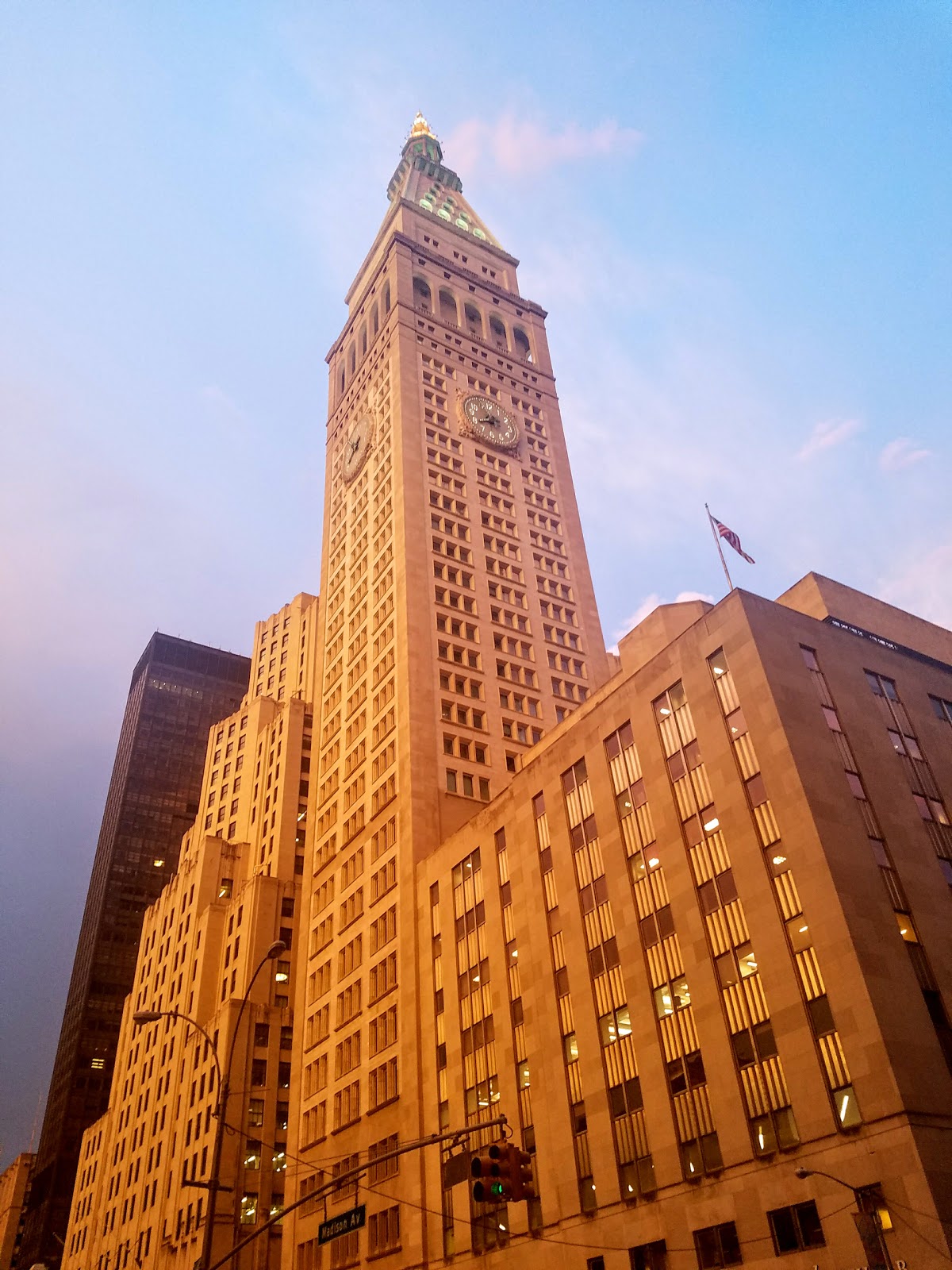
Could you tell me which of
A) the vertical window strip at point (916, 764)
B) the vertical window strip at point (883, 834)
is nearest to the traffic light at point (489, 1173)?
the vertical window strip at point (883, 834)

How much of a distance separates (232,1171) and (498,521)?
195 feet

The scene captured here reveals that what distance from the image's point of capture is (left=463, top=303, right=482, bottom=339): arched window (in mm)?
116125

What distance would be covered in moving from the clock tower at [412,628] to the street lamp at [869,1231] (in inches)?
1126

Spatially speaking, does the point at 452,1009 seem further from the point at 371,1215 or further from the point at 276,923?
the point at 276,923

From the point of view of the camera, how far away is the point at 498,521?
313 feet

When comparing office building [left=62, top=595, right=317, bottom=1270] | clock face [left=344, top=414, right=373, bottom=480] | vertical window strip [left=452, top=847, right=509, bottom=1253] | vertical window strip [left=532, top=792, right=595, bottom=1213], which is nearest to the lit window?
vertical window strip [left=532, top=792, right=595, bottom=1213]

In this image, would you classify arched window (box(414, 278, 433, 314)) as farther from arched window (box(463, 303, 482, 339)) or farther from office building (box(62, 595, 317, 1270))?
office building (box(62, 595, 317, 1270))

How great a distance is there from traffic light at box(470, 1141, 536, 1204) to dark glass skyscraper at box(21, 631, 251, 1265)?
145 meters

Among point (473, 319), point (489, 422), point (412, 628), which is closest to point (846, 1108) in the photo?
point (412, 628)

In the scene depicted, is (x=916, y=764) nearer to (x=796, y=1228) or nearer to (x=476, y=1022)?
(x=796, y=1228)

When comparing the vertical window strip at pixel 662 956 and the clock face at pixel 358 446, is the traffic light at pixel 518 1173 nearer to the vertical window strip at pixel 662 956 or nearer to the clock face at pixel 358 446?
the vertical window strip at pixel 662 956

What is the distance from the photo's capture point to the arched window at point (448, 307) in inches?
4510

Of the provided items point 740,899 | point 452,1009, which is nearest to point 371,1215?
point 452,1009

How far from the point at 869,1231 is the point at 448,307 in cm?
10343
